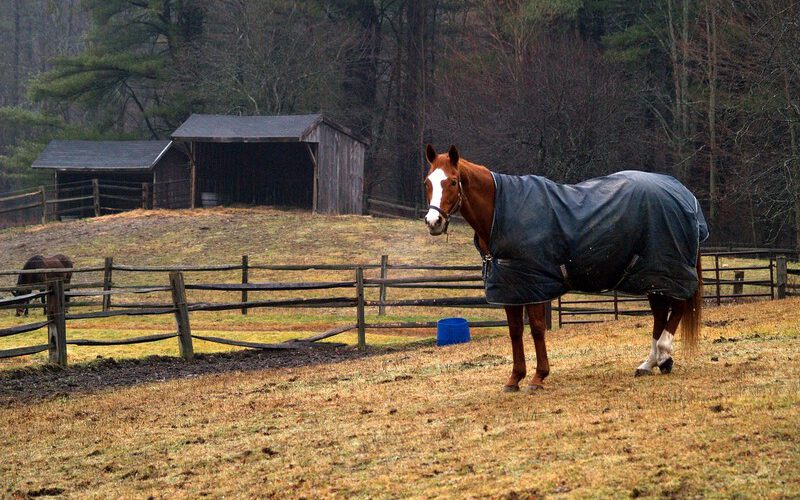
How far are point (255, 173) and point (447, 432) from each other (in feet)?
119

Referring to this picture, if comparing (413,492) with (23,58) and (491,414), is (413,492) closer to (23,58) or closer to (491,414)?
(491,414)

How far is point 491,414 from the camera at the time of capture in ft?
27.8

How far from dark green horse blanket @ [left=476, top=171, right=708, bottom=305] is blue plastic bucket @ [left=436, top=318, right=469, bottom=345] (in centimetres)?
680

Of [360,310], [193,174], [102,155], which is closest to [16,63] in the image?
[102,155]

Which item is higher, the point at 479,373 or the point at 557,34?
the point at 557,34

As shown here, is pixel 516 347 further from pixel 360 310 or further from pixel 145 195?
pixel 145 195

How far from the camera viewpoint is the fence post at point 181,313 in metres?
15.3

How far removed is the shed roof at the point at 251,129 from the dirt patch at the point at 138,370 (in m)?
24.2

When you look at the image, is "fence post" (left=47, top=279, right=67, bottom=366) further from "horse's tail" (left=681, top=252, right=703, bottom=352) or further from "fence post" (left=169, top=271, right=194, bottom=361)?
"horse's tail" (left=681, top=252, right=703, bottom=352)

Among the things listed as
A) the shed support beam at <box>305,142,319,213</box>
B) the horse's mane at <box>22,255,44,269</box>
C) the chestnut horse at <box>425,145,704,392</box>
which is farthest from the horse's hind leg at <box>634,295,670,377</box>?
the shed support beam at <box>305,142,319,213</box>

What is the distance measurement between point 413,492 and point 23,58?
7588 centimetres

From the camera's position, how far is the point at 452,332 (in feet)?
53.1

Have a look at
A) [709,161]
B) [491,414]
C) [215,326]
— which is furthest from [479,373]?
[709,161]

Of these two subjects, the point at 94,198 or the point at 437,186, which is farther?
the point at 94,198
